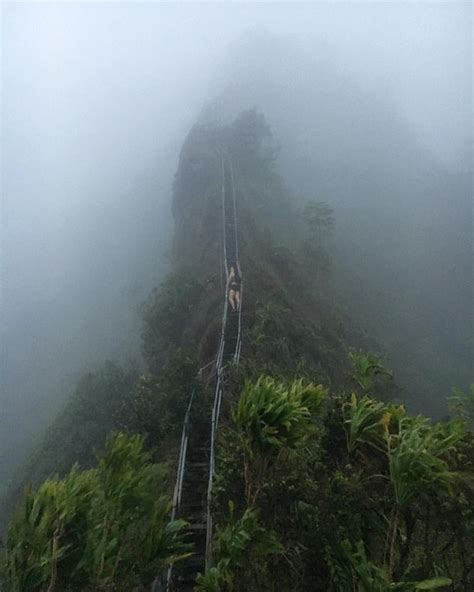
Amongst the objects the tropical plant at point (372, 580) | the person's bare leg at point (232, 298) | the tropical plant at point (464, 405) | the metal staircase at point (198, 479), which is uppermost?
the person's bare leg at point (232, 298)

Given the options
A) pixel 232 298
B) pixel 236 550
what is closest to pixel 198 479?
pixel 236 550

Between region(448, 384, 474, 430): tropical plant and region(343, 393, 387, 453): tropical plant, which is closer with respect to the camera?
region(343, 393, 387, 453): tropical plant

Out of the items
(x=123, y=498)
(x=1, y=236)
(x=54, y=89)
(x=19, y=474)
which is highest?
(x=54, y=89)

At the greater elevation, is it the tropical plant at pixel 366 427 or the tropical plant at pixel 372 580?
the tropical plant at pixel 366 427

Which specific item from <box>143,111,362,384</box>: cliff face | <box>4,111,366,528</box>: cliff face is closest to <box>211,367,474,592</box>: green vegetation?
<box>4,111,366,528</box>: cliff face

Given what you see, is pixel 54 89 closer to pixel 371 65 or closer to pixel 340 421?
pixel 371 65

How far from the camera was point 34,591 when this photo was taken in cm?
504

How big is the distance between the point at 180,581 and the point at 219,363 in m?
8.75

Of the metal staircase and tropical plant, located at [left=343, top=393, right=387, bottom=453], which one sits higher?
tropical plant, located at [left=343, top=393, right=387, bottom=453]

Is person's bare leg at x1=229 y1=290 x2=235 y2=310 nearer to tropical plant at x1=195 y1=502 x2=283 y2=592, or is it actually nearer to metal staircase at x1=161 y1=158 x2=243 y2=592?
metal staircase at x1=161 y1=158 x2=243 y2=592

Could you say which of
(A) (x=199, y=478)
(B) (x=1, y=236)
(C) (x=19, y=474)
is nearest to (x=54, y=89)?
(B) (x=1, y=236)

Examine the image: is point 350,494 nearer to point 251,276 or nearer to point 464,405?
point 464,405

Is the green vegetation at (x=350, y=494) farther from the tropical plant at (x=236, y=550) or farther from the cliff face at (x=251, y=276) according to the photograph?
the cliff face at (x=251, y=276)

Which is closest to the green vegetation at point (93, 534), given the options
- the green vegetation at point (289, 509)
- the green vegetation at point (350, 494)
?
the green vegetation at point (289, 509)
